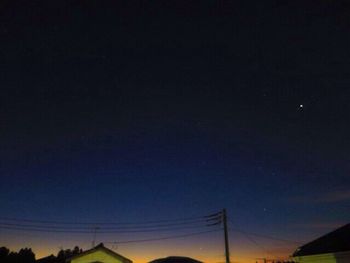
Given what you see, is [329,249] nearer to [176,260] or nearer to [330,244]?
[330,244]

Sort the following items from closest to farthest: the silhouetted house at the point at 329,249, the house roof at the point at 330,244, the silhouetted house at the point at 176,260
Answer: the silhouetted house at the point at 329,249 < the house roof at the point at 330,244 < the silhouetted house at the point at 176,260

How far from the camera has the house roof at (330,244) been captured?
2395cm

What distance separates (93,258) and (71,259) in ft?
6.71

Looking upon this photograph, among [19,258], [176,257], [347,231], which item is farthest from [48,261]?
[347,231]

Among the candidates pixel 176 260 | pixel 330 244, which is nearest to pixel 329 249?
pixel 330 244

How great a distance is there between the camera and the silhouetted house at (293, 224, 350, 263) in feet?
76.2

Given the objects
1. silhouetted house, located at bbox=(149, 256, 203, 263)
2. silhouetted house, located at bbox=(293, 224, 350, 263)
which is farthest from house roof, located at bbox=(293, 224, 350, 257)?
silhouetted house, located at bbox=(149, 256, 203, 263)

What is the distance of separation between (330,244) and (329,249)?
42.3 inches

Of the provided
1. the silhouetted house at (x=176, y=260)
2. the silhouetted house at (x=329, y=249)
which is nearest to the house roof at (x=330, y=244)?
the silhouetted house at (x=329, y=249)

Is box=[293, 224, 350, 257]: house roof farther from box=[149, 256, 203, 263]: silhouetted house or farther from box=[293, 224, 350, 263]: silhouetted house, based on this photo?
box=[149, 256, 203, 263]: silhouetted house

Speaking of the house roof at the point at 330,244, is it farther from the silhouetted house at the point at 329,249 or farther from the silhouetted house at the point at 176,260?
the silhouetted house at the point at 176,260

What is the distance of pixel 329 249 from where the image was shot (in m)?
24.6

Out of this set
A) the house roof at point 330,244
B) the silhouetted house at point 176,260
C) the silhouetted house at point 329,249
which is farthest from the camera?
the silhouetted house at point 176,260

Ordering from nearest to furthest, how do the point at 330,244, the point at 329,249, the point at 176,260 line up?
1. the point at 329,249
2. the point at 330,244
3. the point at 176,260
